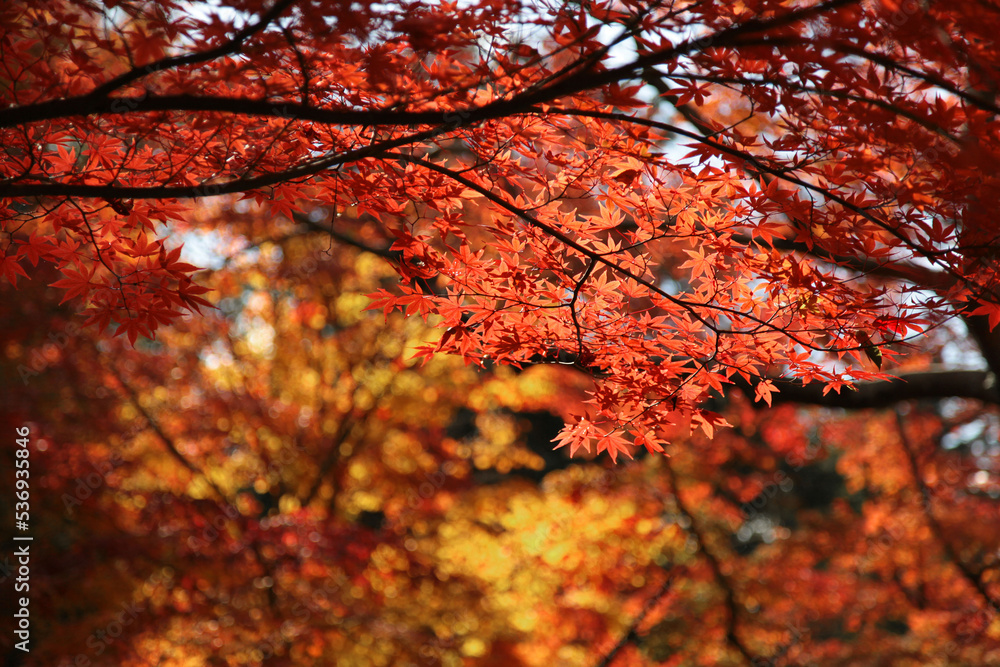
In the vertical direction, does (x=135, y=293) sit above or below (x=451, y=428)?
below

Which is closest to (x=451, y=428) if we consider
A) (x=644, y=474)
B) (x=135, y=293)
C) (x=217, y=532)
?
(x=644, y=474)

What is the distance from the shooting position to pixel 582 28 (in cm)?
150

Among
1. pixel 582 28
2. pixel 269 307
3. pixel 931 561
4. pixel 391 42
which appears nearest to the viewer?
pixel 582 28

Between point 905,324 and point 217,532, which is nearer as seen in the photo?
point 905,324

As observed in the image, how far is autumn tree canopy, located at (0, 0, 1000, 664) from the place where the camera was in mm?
1519

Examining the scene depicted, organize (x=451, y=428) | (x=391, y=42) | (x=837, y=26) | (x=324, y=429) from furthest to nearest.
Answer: (x=451, y=428), (x=324, y=429), (x=391, y=42), (x=837, y=26)

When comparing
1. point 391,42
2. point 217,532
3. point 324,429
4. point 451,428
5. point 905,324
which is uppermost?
point 451,428

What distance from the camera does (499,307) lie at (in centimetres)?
332

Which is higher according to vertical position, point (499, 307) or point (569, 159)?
point (499, 307)

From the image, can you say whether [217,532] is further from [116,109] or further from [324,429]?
[116,109]

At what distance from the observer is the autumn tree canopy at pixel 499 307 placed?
4.98ft

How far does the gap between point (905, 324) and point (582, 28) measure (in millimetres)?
1230

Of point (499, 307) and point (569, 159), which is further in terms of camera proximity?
point (499, 307)

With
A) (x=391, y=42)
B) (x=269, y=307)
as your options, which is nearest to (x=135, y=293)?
(x=391, y=42)
